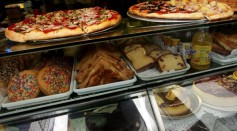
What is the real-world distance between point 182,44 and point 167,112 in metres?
0.49

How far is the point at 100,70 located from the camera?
1.23 m

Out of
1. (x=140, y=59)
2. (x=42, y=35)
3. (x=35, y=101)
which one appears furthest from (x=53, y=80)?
(x=140, y=59)

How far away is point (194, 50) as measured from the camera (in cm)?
141

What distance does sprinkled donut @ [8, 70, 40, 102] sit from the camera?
113cm

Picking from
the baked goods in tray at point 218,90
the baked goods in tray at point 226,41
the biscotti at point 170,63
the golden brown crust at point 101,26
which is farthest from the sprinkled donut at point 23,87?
the baked goods in tray at point 226,41

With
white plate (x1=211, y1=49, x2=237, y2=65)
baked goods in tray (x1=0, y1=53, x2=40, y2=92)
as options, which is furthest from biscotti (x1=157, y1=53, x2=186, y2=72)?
baked goods in tray (x1=0, y1=53, x2=40, y2=92)

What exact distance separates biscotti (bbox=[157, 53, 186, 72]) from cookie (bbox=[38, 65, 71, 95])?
575 mm

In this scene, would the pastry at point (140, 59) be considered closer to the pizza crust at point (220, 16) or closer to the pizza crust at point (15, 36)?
the pizza crust at point (220, 16)

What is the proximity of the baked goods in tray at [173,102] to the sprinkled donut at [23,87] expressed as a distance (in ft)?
2.53

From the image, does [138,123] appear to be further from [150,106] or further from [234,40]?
[234,40]

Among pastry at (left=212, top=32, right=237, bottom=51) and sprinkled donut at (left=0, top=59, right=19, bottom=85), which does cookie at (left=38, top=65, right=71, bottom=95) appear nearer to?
sprinkled donut at (left=0, top=59, right=19, bottom=85)

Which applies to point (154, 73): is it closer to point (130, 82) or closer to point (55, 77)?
point (130, 82)

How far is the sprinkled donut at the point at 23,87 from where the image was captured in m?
1.13

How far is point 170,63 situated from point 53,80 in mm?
715
